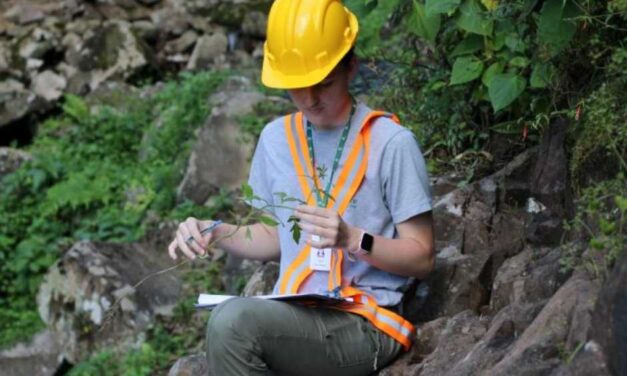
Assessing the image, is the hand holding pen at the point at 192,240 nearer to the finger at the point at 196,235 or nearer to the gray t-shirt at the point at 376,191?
the finger at the point at 196,235

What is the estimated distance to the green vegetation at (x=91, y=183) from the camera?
26.5 feet

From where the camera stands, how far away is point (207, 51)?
1080 cm

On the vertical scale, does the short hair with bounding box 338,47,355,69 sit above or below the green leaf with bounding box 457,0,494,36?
above

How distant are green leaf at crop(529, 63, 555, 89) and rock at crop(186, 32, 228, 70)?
244 inches

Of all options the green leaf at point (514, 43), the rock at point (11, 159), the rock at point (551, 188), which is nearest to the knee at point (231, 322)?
the rock at point (551, 188)

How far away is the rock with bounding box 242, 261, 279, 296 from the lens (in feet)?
17.4

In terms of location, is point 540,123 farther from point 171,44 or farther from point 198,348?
point 171,44

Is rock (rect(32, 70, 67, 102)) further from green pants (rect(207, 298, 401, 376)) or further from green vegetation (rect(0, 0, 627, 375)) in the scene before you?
green pants (rect(207, 298, 401, 376))

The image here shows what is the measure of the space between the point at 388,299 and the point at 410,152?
1.62 feet

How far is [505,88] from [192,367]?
163 centimetres

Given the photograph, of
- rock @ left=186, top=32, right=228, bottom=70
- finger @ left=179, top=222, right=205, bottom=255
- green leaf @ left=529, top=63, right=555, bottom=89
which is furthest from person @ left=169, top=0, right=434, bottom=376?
rock @ left=186, top=32, right=228, bottom=70

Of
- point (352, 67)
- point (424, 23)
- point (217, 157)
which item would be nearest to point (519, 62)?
point (424, 23)

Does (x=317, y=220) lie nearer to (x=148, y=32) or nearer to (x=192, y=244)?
(x=192, y=244)

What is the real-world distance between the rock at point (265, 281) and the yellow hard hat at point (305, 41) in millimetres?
1493
